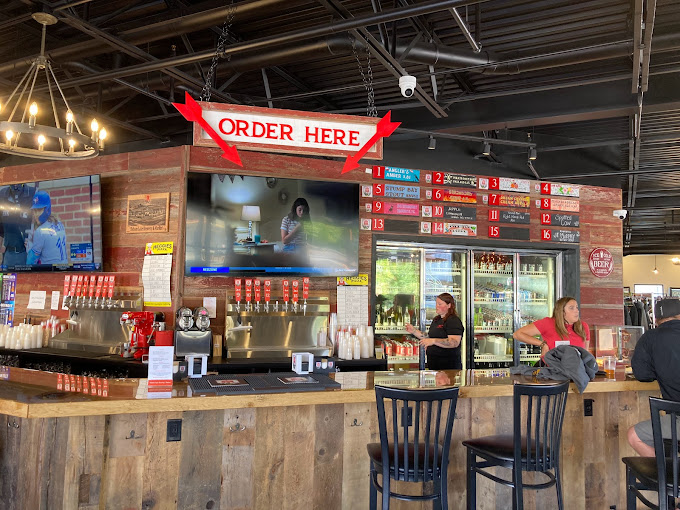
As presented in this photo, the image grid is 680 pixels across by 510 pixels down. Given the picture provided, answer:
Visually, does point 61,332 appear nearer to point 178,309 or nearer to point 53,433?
point 178,309

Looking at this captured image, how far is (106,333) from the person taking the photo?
5355 millimetres


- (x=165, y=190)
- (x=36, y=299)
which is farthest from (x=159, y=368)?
(x=36, y=299)

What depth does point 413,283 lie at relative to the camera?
639cm

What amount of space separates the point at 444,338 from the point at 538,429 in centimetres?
246

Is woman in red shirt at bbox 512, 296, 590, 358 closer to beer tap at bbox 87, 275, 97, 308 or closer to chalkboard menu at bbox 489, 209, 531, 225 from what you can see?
chalkboard menu at bbox 489, 209, 531, 225

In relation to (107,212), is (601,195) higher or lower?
higher

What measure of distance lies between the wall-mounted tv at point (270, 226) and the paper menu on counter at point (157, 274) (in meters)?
0.21

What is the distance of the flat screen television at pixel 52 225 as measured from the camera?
18.0 feet

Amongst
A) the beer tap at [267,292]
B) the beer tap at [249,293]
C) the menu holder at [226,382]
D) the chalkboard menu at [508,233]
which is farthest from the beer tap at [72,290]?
the chalkboard menu at [508,233]

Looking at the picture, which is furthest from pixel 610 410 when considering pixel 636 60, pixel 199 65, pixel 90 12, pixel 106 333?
pixel 90 12

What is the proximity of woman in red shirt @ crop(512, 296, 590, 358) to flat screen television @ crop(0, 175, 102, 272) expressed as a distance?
13.8 ft

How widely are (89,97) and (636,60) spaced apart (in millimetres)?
6168

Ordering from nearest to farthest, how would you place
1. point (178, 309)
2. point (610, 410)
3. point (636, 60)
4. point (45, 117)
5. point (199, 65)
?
point (610, 410) → point (636, 60) → point (178, 309) → point (199, 65) → point (45, 117)

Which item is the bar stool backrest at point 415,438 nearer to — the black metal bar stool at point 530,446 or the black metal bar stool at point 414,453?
the black metal bar stool at point 414,453
